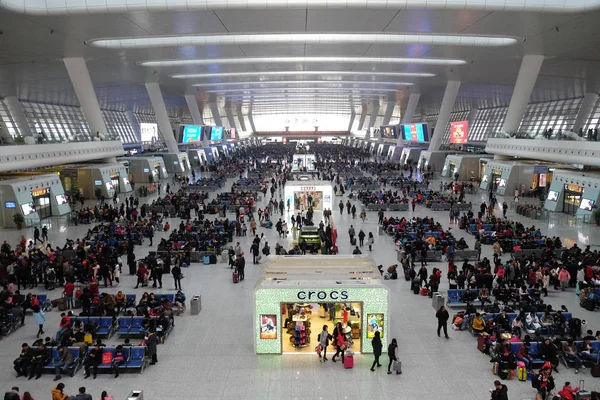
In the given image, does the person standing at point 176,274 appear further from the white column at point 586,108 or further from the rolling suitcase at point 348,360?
the white column at point 586,108

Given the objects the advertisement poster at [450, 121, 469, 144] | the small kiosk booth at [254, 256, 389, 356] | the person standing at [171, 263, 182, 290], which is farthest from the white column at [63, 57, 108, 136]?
the advertisement poster at [450, 121, 469, 144]

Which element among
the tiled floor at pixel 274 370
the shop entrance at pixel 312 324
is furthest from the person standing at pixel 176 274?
the shop entrance at pixel 312 324

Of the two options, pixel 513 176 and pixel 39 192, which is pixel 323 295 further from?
pixel 513 176

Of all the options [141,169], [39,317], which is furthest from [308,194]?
[141,169]

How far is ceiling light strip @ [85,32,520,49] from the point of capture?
23.8 m

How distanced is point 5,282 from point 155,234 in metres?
7.96

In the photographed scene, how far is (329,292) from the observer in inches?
366

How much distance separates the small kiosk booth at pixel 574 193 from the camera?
23686mm

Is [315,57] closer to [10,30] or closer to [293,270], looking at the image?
[10,30]

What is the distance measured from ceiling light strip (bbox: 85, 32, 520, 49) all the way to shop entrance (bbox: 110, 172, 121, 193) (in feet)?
34.4

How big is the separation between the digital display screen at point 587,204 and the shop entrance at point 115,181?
26050mm

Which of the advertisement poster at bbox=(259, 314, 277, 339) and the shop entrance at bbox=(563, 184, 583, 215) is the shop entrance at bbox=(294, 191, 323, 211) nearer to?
the shop entrance at bbox=(563, 184, 583, 215)

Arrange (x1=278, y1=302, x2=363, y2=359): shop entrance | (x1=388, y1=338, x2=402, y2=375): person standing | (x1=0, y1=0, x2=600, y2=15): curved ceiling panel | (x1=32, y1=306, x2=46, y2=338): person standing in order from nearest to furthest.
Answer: (x1=388, y1=338, x2=402, y2=375): person standing, (x1=278, y1=302, x2=363, y2=359): shop entrance, (x1=32, y1=306, x2=46, y2=338): person standing, (x1=0, y1=0, x2=600, y2=15): curved ceiling panel

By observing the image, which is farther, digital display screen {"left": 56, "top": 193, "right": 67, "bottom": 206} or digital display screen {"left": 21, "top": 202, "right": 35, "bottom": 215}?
digital display screen {"left": 56, "top": 193, "right": 67, "bottom": 206}
